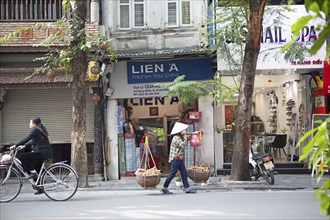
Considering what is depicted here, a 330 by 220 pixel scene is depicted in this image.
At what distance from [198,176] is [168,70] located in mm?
4365

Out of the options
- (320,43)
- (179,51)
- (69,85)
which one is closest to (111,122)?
(69,85)

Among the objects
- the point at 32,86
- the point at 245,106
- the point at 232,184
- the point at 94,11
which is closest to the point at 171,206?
the point at 232,184

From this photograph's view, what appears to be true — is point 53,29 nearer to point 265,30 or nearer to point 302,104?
point 265,30

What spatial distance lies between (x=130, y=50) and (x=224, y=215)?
880 centimetres

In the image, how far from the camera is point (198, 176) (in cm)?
1303

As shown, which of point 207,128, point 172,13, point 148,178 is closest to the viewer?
point 148,178

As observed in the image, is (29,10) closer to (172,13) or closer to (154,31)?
(154,31)

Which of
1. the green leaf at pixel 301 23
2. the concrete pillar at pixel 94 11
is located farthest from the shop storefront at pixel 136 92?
the green leaf at pixel 301 23

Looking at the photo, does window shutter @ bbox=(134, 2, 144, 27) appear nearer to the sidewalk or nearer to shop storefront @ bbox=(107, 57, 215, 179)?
shop storefront @ bbox=(107, 57, 215, 179)

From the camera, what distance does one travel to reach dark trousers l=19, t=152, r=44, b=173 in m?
10.7

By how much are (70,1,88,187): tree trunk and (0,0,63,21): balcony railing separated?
120 inches

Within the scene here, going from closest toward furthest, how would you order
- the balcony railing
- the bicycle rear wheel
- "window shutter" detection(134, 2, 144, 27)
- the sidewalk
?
the bicycle rear wheel → the sidewalk → the balcony railing → "window shutter" detection(134, 2, 144, 27)

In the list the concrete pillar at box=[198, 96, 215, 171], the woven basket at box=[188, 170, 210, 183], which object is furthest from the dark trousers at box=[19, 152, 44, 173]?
the concrete pillar at box=[198, 96, 215, 171]

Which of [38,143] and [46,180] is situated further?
[38,143]
